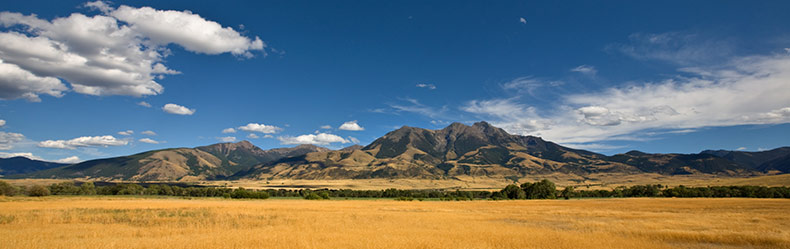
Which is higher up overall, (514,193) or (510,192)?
(510,192)

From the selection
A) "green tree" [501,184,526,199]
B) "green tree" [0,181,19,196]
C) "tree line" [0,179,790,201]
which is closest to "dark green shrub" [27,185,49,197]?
"tree line" [0,179,790,201]

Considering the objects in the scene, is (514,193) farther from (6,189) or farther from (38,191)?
(6,189)

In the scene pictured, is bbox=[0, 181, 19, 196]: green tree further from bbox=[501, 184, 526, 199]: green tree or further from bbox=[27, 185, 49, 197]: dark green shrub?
bbox=[501, 184, 526, 199]: green tree

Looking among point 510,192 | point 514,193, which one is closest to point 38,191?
point 510,192

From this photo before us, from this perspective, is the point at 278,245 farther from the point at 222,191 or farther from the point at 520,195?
the point at 222,191

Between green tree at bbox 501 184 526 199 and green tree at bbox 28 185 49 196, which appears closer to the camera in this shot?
green tree at bbox 28 185 49 196

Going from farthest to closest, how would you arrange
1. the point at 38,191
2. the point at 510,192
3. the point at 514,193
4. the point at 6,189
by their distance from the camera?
1. the point at 510,192
2. the point at 514,193
3. the point at 38,191
4. the point at 6,189

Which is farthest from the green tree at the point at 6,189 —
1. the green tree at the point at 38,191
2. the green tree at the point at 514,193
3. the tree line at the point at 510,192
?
the green tree at the point at 514,193

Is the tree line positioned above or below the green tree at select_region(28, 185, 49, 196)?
below

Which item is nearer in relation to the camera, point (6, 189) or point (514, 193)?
point (6, 189)

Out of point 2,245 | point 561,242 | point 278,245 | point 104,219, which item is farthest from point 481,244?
point 104,219

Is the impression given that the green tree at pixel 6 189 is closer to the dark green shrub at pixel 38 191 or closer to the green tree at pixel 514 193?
the dark green shrub at pixel 38 191

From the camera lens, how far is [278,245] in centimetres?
2073

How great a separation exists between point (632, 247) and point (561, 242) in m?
3.75
